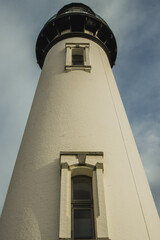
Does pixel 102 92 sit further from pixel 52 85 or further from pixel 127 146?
pixel 127 146

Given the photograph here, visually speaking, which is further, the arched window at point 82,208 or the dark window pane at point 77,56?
the dark window pane at point 77,56

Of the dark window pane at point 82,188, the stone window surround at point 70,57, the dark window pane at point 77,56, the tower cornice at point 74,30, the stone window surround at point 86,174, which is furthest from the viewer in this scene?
the tower cornice at point 74,30

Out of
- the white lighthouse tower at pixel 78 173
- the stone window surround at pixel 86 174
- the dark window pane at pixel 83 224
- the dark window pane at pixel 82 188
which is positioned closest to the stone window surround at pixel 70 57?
the white lighthouse tower at pixel 78 173

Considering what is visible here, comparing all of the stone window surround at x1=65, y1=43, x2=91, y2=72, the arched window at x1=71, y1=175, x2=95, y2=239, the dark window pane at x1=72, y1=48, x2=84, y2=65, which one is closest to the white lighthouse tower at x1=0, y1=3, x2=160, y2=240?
the arched window at x1=71, y1=175, x2=95, y2=239

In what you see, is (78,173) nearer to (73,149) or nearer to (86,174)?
(86,174)

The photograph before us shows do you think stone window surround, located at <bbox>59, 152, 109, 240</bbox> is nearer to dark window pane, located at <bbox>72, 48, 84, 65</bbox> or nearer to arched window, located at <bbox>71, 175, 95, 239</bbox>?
arched window, located at <bbox>71, 175, 95, 239</bbox>

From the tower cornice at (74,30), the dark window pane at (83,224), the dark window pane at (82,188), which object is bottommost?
the dark window pane at (83,224)

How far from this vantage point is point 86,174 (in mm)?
7008

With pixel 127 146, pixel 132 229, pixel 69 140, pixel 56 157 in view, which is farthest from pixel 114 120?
pixel 132 229

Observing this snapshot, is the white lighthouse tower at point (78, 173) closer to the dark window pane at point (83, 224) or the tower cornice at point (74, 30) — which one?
the dark window pane at point (83, 224)

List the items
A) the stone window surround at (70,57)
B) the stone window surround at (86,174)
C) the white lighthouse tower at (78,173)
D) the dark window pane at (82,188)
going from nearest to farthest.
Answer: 1. the stone window surround at (86,174)
2. the white lighthouse tower at (78,173)
3. the dark window pane at (82,188)
4. the stone window surround at (70,57)

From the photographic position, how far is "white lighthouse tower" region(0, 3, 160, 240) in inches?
233

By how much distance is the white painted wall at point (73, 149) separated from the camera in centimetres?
598

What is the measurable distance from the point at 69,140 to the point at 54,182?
1465mm
